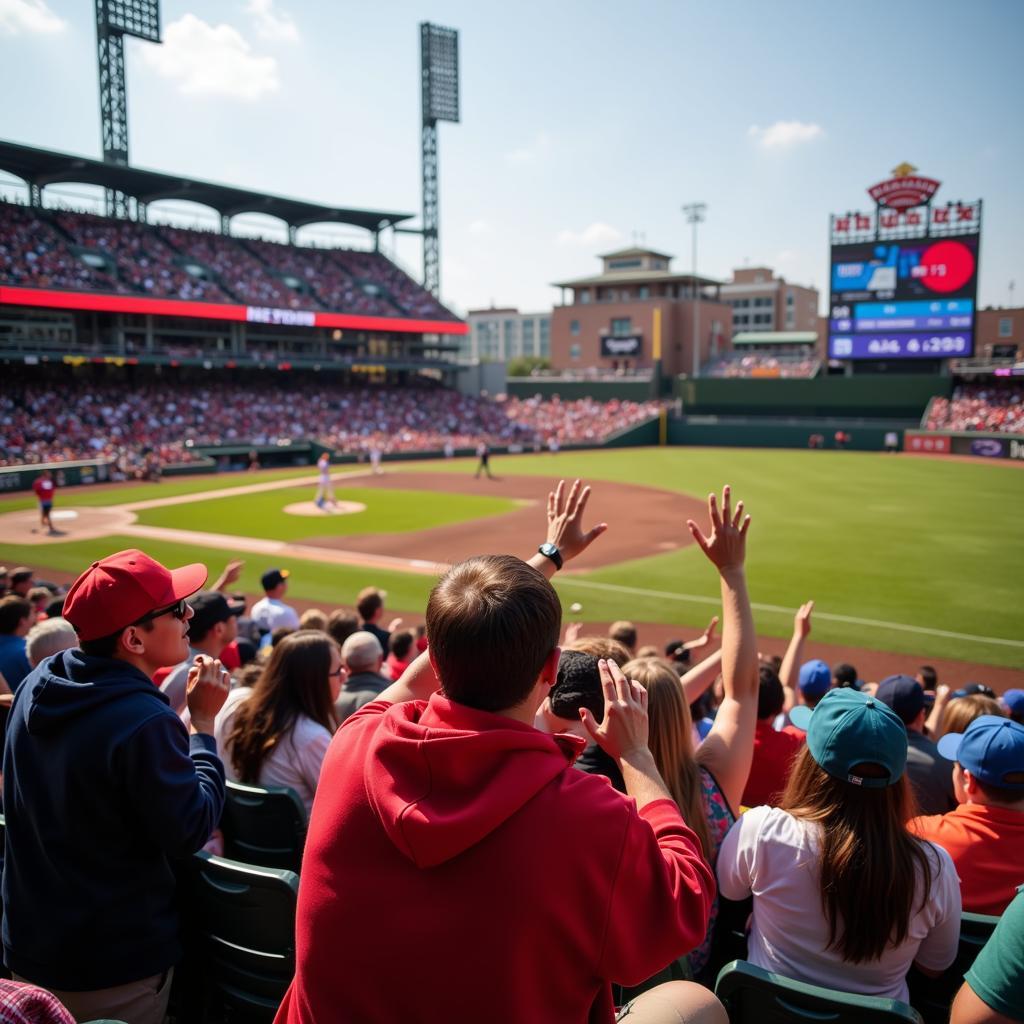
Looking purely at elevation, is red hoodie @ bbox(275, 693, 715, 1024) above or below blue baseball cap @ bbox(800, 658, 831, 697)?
above

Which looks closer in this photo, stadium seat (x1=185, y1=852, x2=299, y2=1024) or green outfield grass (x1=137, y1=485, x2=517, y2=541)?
stadium seat (x1=185, y1=852, x2=299, y2=1024)

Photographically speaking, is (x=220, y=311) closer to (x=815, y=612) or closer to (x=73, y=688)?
(x=815, y=612)

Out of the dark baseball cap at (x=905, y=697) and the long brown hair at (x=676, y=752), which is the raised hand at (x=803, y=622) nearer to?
the dark baseball cap at (x=905, y=697)

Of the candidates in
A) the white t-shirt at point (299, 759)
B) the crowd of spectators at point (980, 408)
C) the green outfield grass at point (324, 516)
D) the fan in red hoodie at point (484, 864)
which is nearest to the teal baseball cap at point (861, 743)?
the fan in red hoodie at point (484, 864)

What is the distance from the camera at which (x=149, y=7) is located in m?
45.6

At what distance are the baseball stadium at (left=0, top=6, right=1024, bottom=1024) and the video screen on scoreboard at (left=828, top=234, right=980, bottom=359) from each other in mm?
186

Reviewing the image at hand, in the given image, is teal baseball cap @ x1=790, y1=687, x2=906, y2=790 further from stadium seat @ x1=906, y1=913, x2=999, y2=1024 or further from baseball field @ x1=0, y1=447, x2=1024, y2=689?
baseball field @ x1=0, y1=447, x2=1024, y2=689

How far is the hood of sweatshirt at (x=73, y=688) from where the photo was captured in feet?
9.26

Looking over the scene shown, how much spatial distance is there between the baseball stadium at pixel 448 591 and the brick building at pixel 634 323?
5.43 metres

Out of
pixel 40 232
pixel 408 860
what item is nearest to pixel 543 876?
pixel 408 860

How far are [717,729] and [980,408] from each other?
5132 centimetres

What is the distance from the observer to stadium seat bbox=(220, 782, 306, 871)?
13.0 feet

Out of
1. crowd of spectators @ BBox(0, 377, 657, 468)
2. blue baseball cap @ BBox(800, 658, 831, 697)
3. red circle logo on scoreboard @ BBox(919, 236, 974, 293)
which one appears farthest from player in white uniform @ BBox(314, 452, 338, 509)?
red circle logo on scoreboard @ BBox(919, 236, 974, 293)

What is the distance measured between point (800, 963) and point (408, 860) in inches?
73.5
